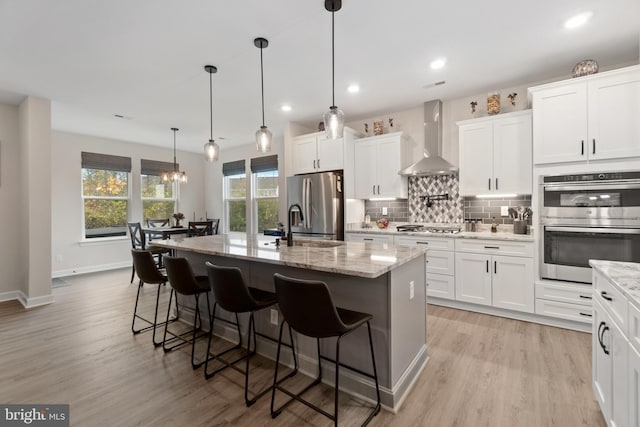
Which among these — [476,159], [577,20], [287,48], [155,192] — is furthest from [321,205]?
[155,192]

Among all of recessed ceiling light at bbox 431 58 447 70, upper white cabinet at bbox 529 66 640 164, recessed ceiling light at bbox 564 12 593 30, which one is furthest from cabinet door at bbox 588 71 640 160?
recessed ceiling light at bbox 431 58 447 70

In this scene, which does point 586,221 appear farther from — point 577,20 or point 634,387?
point 634,387

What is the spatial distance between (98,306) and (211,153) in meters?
2.58

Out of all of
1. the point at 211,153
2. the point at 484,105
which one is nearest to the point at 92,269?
the point at 211,153

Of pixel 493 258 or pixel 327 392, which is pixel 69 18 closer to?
pixel 327 392

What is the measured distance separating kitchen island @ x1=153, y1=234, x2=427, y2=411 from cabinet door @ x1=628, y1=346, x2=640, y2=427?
1004 mm

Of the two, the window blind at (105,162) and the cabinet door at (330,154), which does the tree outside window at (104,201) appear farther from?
the cabinet door at (330,154)

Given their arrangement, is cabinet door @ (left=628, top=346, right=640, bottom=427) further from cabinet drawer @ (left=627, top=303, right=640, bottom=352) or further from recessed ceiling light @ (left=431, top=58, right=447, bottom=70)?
recessed ceiling light @ (left=431, top=58, right=447, bottom=70)

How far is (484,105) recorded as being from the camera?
12.8ft

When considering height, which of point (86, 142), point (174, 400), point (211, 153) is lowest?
point (174, 400)

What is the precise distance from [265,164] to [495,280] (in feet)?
15.9

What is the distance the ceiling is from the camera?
2.22 metres

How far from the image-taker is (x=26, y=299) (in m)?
3.87

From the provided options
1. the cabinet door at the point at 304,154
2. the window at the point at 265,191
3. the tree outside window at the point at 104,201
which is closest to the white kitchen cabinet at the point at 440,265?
the cabinet door at the point at 304,154
